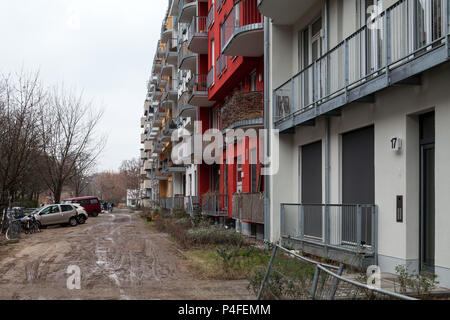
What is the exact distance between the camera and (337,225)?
1187 centimetres

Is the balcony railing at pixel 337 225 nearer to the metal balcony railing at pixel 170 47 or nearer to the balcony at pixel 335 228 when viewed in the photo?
the balcony at pixel 335 228

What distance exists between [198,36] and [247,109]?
1128 centimetres

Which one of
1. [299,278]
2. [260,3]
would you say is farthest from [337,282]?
[260,3]

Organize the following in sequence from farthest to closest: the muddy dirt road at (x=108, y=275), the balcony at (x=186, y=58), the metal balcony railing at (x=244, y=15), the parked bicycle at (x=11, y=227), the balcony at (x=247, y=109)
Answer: the balcony at (x=186, y=58) → the parked bicycle at (x=11, y=227) → the metal balcony railing at (x=244, y=15) → the balcony at (x=247, y=109) → the muddy dirt road at (x=108, y=275)

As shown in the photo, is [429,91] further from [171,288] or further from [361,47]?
[171,288]

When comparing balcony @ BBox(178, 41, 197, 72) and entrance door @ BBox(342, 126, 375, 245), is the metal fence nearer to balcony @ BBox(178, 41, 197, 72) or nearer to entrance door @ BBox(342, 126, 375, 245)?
entrance door @ BBox(342, 126, 375, 245)

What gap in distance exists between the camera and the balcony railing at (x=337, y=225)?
10.7m

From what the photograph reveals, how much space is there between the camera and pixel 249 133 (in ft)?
67.0

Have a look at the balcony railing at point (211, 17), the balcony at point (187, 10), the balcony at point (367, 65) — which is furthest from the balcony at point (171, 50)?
the balcony at point (367, 65)

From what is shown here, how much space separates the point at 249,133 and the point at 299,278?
14.9 m

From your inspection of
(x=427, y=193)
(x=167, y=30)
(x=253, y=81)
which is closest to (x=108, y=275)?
(x=427, y=193)

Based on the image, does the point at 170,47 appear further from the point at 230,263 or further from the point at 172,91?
the point at 230,263

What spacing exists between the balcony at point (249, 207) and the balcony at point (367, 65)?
339 centimetres

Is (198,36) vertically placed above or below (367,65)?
above
